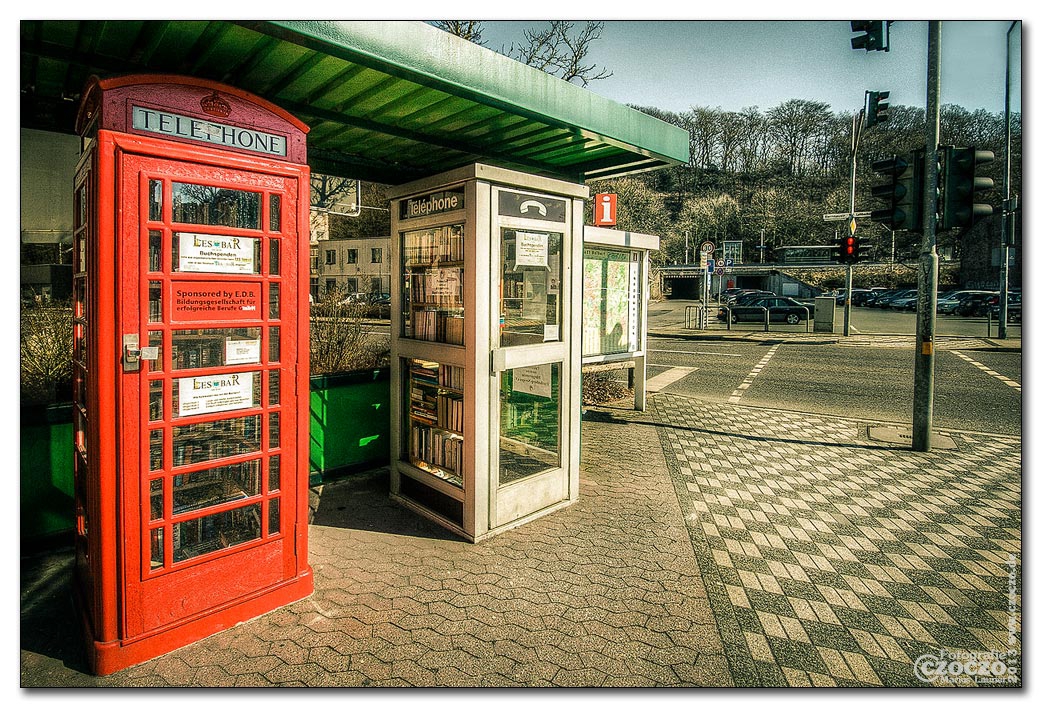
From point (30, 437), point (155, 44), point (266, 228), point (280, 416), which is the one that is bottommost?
point (30, 437)

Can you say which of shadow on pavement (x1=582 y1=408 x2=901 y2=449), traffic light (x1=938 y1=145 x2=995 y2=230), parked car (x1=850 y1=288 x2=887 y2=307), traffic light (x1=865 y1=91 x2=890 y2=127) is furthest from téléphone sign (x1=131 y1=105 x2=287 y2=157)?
parked car (x1=850 y1=288 x2=887 y2=307)

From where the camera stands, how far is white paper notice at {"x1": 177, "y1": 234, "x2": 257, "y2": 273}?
313 cm

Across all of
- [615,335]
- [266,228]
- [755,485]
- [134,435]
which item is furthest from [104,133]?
[615,335]

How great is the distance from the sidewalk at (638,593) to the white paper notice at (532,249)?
7.35 ft

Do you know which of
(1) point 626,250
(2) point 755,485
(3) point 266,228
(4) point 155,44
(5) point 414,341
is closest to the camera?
(4) point 155,44

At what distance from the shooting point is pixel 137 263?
2.94 m

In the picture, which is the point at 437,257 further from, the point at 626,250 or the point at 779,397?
the point at 779,397

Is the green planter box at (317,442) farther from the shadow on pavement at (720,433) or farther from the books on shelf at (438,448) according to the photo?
the shadow on pavement at (720,433)

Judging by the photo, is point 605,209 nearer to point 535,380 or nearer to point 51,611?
point 535,380

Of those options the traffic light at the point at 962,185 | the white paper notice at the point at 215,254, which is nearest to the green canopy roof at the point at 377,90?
the white paper notice at the point at 215,254

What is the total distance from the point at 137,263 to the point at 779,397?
35.7ft

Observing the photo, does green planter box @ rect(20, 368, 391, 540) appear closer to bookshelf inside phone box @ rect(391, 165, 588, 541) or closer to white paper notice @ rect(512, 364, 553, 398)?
bookshelf inside phone box @ rect(391, 165, 588, 541)

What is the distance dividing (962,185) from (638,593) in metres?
6.22

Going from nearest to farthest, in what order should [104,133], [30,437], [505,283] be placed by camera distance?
[104,133], [30,437], [505,283]
